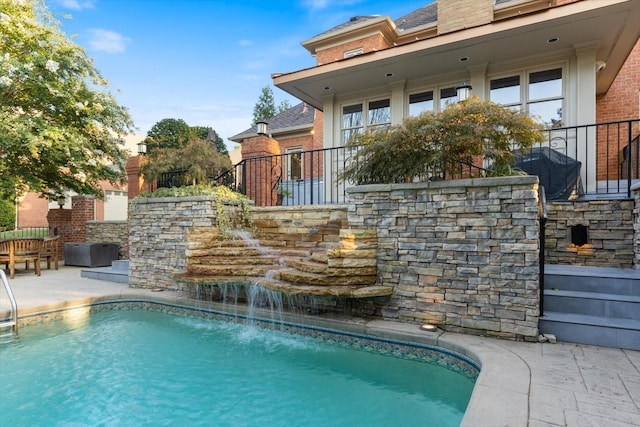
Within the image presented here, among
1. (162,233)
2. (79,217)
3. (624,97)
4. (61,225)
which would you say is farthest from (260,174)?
(624,97)

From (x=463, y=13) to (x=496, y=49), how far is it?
2.62 metres

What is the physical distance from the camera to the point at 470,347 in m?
3.05

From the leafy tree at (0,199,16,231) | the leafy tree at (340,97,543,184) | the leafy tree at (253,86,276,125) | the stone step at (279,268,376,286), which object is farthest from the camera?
the leafy tree at (253,86,276,125)

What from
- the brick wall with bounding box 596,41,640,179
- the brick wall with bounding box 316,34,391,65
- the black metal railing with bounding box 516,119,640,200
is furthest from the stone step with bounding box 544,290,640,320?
the brick wall with bounding box 316,34,391,65

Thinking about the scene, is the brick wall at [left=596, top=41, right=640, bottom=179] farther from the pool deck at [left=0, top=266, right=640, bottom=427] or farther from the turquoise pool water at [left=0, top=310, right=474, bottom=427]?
the turquoise pool water at [left=0, top=310, right=474, bottom=427]

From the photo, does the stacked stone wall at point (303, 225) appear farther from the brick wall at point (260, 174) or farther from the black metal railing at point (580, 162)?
the black metal railing at point (580, 162)

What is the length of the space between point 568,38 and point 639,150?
219cm

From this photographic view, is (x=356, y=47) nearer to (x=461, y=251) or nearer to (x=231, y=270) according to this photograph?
(x=231, y=270)

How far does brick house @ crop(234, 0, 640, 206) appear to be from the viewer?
525 cm

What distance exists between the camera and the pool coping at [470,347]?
6.41 ft

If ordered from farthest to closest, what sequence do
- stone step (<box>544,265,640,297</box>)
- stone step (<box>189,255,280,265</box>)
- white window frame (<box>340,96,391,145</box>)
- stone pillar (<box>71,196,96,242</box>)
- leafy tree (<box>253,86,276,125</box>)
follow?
leafy tree (<box>253,86,276,125</box>), stone pillar (<box>71,196,96,242</box>), white window frame (<box>340,96,391,145</box>), stone step (<box>189,255,280,265</box>), stone step (<box>544,265,640,297</box>)

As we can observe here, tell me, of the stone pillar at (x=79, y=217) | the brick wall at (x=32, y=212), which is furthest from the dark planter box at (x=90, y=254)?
the brick wall at (x=32, y=212)

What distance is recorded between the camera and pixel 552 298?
11.4ft

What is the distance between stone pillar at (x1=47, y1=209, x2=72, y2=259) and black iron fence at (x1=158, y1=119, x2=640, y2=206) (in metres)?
4.83
